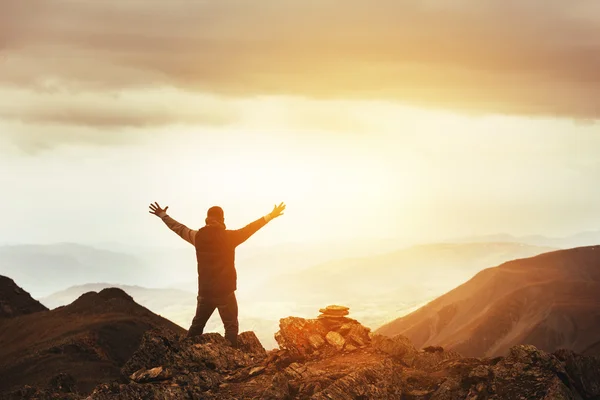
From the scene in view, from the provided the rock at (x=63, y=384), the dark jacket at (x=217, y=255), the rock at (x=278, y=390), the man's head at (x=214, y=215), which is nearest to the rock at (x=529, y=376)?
the rock at (x=278, y=390)

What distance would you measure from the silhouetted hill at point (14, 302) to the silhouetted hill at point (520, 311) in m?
84.0

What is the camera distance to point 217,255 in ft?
74.9

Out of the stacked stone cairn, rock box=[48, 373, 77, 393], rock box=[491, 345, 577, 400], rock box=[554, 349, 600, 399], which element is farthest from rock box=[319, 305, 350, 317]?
rock box=[48, 373, 77, 393]

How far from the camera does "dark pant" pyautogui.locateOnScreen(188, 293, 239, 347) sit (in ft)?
75.6

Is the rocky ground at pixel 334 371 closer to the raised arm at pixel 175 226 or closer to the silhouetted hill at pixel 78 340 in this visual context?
the raised arm at pixel 175 226

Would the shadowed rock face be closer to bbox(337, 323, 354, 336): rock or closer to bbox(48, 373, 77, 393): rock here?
bbox(48, 373, 77, 393): rock

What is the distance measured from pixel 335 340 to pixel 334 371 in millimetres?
2038

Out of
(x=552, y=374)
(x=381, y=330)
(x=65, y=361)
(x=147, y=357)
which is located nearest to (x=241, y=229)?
(x=147, y=357)

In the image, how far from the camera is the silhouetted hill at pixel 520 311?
147m

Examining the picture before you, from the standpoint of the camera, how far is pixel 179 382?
20125 mm

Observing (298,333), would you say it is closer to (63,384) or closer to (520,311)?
(63,384)

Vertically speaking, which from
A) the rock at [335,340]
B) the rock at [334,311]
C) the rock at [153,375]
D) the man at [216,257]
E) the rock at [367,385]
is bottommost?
the rock at [367,385]

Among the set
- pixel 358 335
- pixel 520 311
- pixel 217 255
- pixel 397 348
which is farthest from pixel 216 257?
pixel 520 311

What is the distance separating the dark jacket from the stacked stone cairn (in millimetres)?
2082
